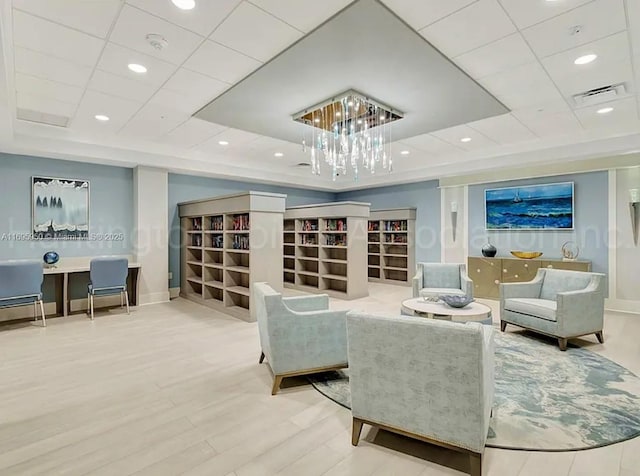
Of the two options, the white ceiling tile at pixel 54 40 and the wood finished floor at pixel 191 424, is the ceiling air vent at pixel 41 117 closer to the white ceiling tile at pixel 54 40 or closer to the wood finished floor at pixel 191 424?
the white ceiling tile at pixel 54 40

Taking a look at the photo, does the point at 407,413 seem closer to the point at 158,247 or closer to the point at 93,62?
the point at 93,62

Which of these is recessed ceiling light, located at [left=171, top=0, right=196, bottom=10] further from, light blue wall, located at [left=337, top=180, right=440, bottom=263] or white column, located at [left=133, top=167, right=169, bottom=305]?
light blue wall, located at [left=337, top=180, right=440, bottom=263]

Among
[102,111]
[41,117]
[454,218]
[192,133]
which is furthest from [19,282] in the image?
[454,218]

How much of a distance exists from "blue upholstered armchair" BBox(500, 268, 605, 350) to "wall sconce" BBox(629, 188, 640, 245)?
2215 mm

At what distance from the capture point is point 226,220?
542cm

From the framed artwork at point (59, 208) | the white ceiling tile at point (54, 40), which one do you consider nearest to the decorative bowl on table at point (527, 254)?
the white ceiling tile at point (54, 40)

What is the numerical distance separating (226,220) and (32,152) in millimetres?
2999

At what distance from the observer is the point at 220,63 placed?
10.3 feet

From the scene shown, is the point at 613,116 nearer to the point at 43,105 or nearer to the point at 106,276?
the point at 43,105

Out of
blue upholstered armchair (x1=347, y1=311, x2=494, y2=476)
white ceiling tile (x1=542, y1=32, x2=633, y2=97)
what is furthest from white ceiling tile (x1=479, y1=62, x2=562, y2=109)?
blue upholstered armchair (x1=347, y1=311, x2=494, y2=476)

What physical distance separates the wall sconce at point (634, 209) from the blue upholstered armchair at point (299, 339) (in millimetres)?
5357

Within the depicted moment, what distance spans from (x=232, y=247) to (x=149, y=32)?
337 centimetres

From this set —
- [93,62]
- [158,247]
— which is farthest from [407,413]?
[158,247]

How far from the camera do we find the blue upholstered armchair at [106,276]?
4895 mm
